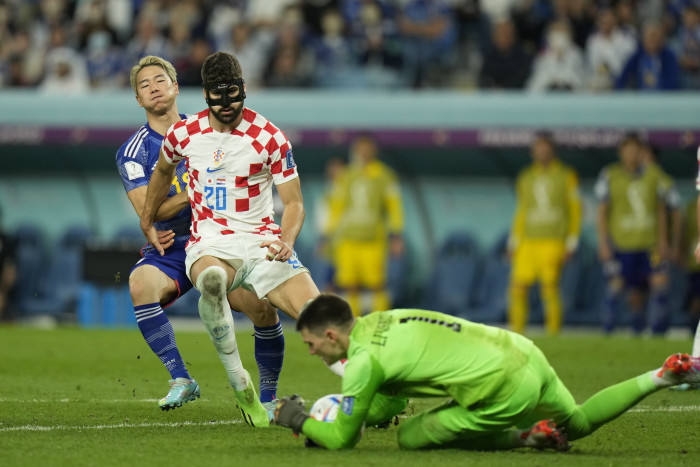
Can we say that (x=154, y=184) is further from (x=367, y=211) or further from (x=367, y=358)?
(x=367, y=211)

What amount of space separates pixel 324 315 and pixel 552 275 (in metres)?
8.99

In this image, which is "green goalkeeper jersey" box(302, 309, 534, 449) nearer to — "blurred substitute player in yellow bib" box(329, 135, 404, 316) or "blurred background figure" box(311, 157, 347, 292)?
"blurred substitute player in yellow bib" box(329, 135, 404, 316)

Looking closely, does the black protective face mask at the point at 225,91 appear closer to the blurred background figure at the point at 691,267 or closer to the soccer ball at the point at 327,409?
the soccer ball at the point at 327,409

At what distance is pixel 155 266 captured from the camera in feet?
22.1

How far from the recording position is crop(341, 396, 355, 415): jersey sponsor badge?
15.8ft

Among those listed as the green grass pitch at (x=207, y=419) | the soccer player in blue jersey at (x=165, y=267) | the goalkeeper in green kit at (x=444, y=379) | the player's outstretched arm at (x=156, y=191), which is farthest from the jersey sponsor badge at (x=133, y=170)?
the goalkeeper in green kit at (x=444, y=379)

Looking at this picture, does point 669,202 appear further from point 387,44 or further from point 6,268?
point 6,268

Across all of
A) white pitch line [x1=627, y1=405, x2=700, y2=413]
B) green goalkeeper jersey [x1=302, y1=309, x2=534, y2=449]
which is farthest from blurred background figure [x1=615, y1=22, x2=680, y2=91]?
green goalkeeper jersey [x1=302, y1=309, x2=534, y2=449]

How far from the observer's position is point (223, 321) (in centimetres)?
602

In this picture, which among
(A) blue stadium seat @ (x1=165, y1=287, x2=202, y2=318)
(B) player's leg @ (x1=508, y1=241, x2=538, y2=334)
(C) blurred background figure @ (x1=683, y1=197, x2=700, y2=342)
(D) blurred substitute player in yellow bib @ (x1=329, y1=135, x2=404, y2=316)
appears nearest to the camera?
(B) player's leg @ (x1=508, y1=241, x2=538, y2=334)

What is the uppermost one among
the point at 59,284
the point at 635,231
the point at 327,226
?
the point at 635,231

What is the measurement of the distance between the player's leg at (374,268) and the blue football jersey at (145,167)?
7.50 m

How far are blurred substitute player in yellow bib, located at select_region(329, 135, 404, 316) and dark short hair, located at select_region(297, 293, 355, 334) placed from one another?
29.6 feet

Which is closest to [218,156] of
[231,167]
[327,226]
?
[231,167]
